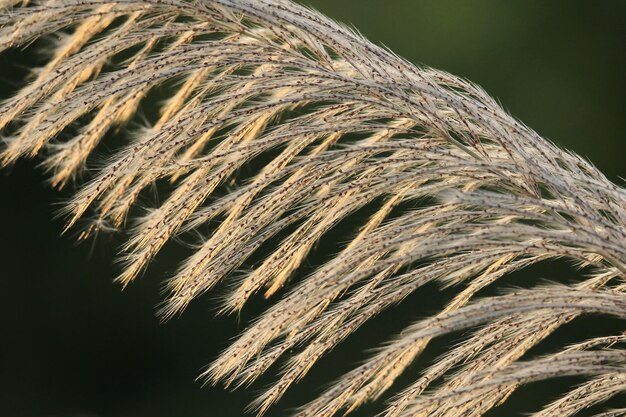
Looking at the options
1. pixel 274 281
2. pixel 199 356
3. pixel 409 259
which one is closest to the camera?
pixel 409 259

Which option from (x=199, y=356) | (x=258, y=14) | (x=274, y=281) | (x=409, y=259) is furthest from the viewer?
(x=199, y=356)

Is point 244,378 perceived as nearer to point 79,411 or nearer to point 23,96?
point 23,96

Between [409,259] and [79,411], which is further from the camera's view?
[79,411]

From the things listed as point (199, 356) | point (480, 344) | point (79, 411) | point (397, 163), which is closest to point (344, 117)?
point (397, 163)

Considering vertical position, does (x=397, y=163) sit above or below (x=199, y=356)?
below

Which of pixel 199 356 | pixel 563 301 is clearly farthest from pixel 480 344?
pixel 199 356

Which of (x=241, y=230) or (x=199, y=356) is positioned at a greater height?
(x=199, y=356)

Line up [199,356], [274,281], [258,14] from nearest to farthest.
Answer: [258,14] → [274,281] → [199,356]

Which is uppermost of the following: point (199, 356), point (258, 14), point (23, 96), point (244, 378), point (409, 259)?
point (199, 356)

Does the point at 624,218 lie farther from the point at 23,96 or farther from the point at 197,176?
the point at 23,96

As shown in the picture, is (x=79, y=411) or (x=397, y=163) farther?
(x=79, y=411)
